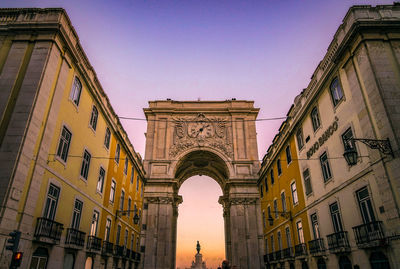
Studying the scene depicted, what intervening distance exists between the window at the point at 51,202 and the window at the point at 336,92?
53.1ft

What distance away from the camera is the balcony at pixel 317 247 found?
17375mm

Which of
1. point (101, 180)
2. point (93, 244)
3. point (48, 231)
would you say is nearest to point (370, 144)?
point (48, 231)

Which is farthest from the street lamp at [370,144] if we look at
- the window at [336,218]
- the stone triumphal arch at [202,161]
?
the stone triumphal arch at [202,161]

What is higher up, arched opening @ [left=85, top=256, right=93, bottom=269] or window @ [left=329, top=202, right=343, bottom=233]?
window @ [left=329, top=202, right=343, bottom=233]

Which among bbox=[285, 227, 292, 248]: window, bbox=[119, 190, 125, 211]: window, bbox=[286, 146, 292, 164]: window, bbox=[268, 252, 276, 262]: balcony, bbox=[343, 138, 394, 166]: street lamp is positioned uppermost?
bbox=[286, 146, 292, 164]: window

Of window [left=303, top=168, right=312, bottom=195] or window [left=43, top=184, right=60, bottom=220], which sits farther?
window [left=303, top=168, right=312, bottom=195]

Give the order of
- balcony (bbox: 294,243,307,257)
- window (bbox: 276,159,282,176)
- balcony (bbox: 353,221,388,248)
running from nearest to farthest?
balcony (bbox: 353,221,388,248) → balcony (bbox: 294,243,307,257) → window (bbox: 276,159,282,176)

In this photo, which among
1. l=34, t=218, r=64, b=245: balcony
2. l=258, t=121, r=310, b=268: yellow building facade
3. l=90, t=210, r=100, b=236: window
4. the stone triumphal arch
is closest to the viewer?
l=34, t=218, r=64, b=245: balcony

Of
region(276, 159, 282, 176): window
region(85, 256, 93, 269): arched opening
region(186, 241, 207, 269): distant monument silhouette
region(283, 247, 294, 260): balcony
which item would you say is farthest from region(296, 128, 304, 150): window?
region(186, 241, 207, 269): distant monument silhouette

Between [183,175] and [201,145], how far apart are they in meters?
10.9

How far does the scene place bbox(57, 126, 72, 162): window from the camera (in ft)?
48.2

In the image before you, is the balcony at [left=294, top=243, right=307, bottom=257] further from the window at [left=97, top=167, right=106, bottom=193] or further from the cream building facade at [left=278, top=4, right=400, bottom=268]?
the window at [left=97, top=167, right=106, bottom=193]

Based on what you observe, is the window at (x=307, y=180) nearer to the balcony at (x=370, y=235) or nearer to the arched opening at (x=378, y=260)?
the balcony at (x=370, y=235)

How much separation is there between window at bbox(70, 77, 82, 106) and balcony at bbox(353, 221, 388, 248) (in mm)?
16588
